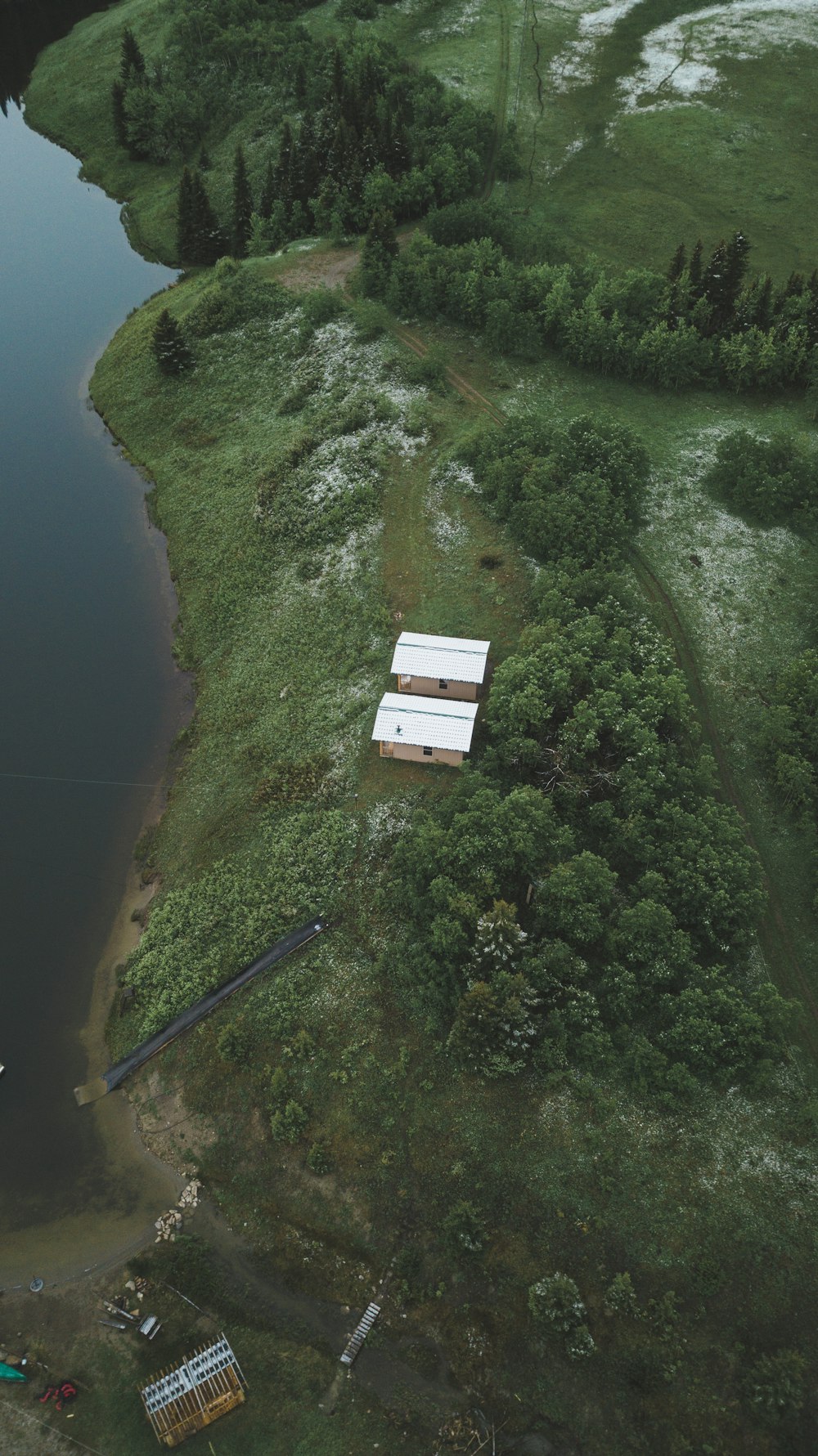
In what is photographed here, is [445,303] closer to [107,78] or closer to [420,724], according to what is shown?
[420,724]

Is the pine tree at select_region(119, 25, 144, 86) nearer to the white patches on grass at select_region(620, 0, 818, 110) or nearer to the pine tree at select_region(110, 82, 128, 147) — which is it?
the pine tree at select_region(110, 82, 128, 147)

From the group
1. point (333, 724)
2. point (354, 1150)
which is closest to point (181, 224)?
point (333, 724)

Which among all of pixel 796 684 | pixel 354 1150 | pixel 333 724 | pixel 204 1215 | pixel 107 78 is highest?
pixel 107 78

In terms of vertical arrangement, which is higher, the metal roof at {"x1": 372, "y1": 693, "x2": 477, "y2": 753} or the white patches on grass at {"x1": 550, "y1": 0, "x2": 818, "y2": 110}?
the white patches on grass at {"x1": 550, "y1": 0, "x2": 818, "y2": 110}

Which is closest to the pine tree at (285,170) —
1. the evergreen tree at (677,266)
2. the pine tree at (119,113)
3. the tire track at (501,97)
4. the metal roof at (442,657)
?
the tire track at (501,97)

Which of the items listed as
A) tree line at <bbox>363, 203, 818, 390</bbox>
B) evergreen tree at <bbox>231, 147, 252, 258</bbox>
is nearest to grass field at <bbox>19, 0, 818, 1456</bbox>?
tree line at <bbox>363, 203, 818, 390</bbox>

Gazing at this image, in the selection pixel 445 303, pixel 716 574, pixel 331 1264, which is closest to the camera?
pixel 331 1264
